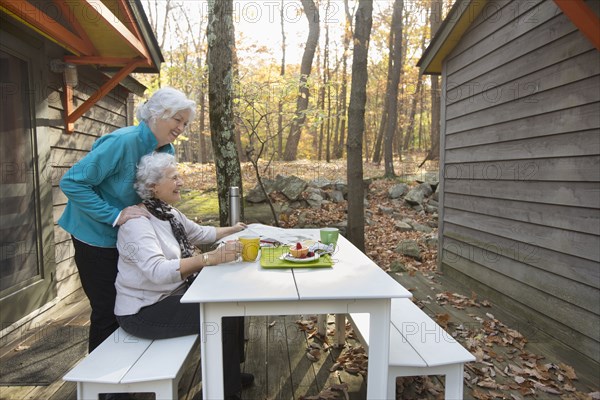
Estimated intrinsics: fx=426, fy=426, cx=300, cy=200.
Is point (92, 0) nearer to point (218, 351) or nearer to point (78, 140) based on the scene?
point (78, 140)

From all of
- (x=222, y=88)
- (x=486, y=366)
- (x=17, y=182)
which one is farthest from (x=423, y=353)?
(x=222, y=88)

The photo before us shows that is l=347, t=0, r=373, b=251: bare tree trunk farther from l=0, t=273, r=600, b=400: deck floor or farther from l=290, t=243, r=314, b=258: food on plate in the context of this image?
l=290, t=243, r=314, b=258: food on plate

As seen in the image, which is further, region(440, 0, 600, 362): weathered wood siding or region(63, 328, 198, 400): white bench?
region(440, 0, 600, 362): weathered wood siding

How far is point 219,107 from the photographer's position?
504 centimetres

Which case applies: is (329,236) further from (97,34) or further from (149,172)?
(97,34)

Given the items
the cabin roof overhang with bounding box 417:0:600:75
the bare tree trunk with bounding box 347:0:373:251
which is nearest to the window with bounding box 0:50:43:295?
the bare tree trunk with bounding box 347:0:373:251

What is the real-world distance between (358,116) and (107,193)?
422cm

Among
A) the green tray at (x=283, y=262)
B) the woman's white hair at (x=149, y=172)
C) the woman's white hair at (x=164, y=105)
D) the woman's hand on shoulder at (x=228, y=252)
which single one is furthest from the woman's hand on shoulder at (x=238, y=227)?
the woman's white hair at (x=164, y=105)

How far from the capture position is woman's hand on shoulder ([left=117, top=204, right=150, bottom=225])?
2.24 meters

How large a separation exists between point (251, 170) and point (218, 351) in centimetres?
1120

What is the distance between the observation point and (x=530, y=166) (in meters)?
3.99

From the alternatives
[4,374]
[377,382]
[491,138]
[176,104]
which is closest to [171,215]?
[176,104]

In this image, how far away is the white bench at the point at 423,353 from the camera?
6.91 feet

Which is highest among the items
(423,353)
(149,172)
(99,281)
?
(149,172)
